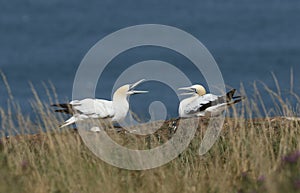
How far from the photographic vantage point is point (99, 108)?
10281 mm

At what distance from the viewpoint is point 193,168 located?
8398 millimetres

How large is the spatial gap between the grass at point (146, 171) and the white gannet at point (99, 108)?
1.03m

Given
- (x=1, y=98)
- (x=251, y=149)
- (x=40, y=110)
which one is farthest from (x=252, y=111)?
(x=1, y=98)

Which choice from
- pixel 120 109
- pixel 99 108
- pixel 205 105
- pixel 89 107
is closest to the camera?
pixel 89 107

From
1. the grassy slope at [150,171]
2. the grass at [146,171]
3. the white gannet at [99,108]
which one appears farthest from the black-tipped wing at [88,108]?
the grassy slope at [150,171]

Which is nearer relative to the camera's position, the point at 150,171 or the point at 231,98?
the point at 150,171

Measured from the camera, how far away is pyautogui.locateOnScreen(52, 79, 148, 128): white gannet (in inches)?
398

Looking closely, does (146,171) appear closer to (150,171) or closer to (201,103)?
(150,171)

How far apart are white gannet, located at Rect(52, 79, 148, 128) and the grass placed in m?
1.03

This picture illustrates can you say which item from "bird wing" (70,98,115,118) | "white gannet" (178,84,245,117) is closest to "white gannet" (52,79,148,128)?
"bird wing" (70,98,115,118)

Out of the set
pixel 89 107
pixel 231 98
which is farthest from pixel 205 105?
pixel 89 107

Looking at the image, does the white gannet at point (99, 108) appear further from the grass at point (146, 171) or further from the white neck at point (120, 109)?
the grass at point (146, 171)

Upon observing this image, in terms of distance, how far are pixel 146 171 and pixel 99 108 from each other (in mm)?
2846

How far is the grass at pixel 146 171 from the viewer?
272 inches
